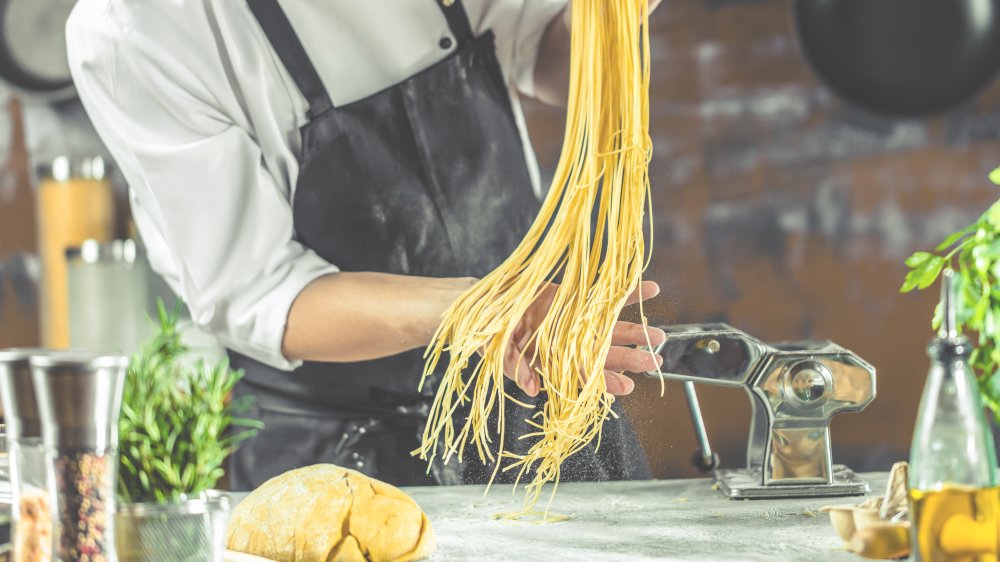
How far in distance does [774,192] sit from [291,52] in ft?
2.48

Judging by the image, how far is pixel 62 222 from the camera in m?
1.58

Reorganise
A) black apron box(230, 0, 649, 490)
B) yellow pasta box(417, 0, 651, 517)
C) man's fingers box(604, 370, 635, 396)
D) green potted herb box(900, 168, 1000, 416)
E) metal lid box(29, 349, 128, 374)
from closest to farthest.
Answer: metal lid box(29, 349, 128, 374) → green potted herb box(900, 168, 1000, 416) → yellow pasta box(417, 0, 651, 517) → man's fingers box(604, 370, 635, 396) → black apron box(230, 0, 649, 490)

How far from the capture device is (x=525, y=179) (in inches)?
58.6

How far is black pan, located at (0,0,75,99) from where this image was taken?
60.7 inches

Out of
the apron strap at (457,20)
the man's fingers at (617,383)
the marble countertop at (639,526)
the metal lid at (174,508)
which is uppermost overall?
the apron strap at (457,20)

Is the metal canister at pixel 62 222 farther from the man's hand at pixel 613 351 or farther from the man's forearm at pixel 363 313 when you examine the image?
the man's hand at pixel 613 351

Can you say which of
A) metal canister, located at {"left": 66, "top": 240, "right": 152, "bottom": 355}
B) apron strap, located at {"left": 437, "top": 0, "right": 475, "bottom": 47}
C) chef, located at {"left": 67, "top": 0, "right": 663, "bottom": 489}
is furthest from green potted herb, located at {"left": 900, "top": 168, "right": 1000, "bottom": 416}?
metal canister, located at {"left": 66, "top": 240, "right": 152, "bottom": 355}

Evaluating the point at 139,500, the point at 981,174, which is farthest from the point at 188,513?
the point at 981,174

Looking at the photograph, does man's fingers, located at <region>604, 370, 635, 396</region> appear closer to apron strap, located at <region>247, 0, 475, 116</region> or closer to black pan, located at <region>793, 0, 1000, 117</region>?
apron strap, located at <region>247, 0, 475, 116</region>

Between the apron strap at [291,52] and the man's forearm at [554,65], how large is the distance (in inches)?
11.7

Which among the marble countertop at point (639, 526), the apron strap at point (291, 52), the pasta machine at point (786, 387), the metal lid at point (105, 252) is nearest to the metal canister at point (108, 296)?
the metal lid at point (105, 252)

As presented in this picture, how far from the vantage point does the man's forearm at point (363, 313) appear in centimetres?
138

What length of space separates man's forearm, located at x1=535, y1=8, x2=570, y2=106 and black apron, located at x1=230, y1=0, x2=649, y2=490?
6 cm

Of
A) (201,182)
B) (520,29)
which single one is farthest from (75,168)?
(520,29)
